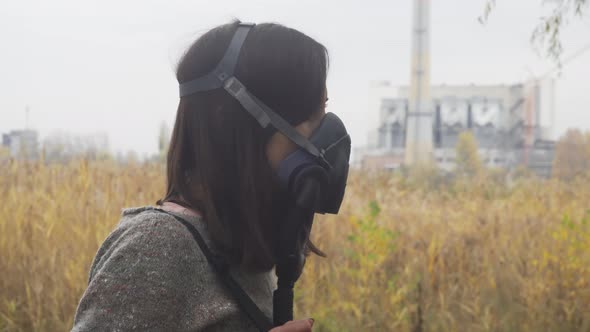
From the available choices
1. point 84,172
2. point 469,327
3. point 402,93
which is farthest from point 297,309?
point 402,93

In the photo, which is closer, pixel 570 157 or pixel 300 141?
pixel 300 141

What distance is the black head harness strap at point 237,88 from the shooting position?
1.38 m

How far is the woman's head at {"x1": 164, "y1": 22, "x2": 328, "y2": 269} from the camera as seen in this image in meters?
1.35

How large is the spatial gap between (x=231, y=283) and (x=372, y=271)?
2.56m

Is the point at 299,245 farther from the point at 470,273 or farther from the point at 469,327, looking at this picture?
the point at 470,273

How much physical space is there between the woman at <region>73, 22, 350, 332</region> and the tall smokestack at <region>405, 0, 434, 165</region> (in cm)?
3265

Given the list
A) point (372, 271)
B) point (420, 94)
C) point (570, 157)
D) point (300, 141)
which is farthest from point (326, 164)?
point (420, 94)

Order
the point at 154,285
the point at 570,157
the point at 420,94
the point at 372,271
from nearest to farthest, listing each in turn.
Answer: the point at 154,285
the point at 372,271
the point at 570,157
the point at 420,94

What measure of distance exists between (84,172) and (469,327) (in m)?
2.66

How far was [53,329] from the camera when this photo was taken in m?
3.18

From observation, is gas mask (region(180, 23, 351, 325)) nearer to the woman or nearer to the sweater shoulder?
the woman

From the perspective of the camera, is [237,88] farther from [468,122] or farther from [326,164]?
[468,122]

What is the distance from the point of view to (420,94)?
35594 mm

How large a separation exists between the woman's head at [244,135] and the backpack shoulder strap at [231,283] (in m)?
0.03
